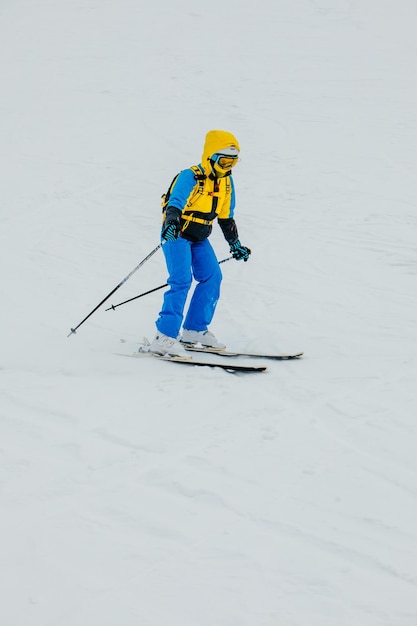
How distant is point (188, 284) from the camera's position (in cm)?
647

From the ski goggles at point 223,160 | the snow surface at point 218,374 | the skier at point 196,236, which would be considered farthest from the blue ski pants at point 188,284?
the ski goggles at point 223,160

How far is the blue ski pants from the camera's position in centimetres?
640

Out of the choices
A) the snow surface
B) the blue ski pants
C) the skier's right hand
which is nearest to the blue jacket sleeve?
the skier's right hand

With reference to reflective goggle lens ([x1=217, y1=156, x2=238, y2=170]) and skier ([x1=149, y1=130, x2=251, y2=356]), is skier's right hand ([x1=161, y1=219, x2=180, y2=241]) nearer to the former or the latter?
skier ([x1=149, y1=130, x2=251, y2=356])

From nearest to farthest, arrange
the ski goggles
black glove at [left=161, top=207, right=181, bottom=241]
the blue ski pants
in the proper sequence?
black glove at [left=161, top=207, right=181, bottom=241]
the ski goggles
the blue ski pants

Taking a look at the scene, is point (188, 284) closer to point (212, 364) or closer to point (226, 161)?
point (212, 364)

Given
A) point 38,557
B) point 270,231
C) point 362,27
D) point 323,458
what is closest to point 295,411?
point 323,458

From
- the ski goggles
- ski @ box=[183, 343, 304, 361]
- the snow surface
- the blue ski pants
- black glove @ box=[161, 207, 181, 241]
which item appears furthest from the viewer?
ski @ box=[183, 343, 304, 361]

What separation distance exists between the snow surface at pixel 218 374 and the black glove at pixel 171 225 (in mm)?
1166

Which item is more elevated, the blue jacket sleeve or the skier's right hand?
the blue jacket sleeve

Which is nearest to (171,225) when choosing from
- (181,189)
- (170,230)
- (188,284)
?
(170,230)

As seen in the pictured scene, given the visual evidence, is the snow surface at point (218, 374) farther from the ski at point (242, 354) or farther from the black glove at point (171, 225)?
the black glove at point (171, 225)

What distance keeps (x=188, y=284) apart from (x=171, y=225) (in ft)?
2.22

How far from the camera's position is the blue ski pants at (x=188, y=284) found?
6.40 meters
